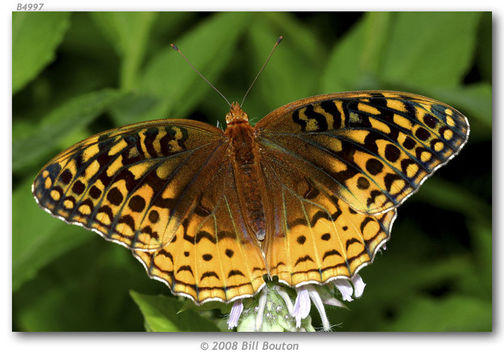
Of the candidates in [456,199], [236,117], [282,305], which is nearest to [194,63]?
[236,117]

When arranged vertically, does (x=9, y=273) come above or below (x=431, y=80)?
below

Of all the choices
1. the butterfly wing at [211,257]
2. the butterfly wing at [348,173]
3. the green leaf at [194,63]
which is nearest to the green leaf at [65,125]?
the green leaf at [194,63]

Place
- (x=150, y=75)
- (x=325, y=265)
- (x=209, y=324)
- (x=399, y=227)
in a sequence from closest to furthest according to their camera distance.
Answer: (x=325, y=265)
(x=209, y=324)
(x=150, y=75)
(x=399, y=227)

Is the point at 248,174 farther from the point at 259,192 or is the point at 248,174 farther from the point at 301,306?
the point at 301,306

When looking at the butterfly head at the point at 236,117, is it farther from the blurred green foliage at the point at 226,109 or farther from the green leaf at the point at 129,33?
the green leaf at the point at 129,33

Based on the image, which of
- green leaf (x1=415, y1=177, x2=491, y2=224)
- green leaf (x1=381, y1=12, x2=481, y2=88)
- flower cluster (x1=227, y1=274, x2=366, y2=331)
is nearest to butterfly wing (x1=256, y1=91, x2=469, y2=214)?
flower cluster (x1=227, y1=274, x2=366, y2=331)

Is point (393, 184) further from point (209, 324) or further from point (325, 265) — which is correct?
point (209, 324)
